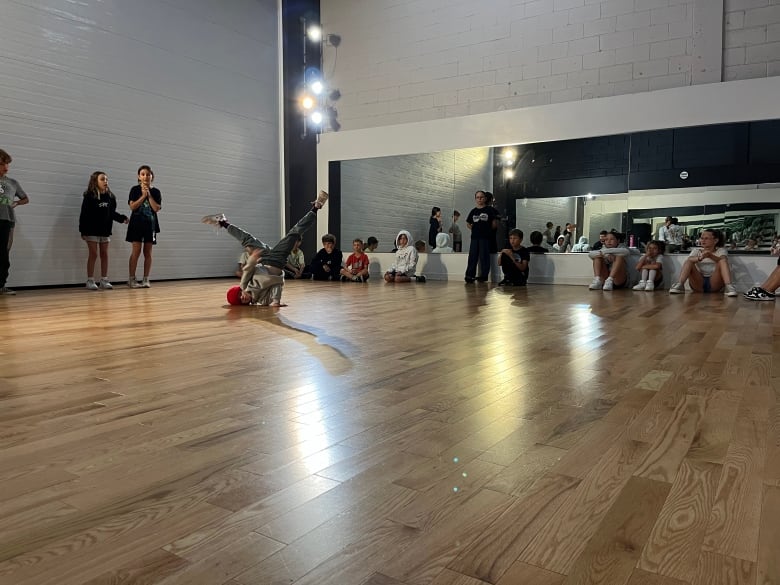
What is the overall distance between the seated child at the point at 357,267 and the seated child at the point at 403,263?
0.36 m

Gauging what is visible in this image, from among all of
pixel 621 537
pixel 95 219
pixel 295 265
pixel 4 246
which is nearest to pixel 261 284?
pixel 4 246

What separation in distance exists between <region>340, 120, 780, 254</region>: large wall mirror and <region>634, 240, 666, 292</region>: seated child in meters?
0.24

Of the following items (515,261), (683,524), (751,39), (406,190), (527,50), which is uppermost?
(527,50)

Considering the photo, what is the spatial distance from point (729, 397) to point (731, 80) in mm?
6599

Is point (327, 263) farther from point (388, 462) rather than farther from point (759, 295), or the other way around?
point (388, 462)

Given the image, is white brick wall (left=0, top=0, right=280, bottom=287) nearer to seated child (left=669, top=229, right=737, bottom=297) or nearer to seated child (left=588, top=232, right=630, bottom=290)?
seated child (left=588, top=232, right=630, bottom=290)

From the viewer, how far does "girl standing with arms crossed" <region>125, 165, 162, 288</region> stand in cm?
710

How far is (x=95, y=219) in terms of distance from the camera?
700 cm

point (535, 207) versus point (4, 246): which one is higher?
point (535, 207)

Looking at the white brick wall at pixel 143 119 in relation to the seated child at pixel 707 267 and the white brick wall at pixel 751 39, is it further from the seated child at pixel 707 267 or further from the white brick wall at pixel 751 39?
the white brick wall at pixel 751 39

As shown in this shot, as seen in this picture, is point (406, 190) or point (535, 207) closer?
point (535, 207)

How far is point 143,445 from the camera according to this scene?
5.16 feet

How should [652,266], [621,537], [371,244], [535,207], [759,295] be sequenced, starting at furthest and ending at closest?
[371,244]
[535,207]
[652,266]
[759,295]
[621,537]

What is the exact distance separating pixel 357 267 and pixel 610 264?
3.65 meters
